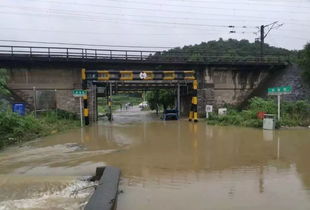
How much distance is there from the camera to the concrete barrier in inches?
248

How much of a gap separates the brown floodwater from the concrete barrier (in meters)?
0.29

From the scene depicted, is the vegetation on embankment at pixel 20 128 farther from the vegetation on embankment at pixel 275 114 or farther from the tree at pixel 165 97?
the tree at pixel 165 97

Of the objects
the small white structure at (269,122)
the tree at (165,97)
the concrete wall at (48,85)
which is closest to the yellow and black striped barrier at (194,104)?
the concrete wall at (48,85)

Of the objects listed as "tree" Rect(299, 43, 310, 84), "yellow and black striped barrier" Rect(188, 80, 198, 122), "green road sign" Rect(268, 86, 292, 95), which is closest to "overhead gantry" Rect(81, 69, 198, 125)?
"yellow and black striped barrier" Rect(188, 80, 198, 122)

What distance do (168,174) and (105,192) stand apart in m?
3.15

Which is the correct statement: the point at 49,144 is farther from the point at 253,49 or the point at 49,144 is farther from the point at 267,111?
the point at 253,49

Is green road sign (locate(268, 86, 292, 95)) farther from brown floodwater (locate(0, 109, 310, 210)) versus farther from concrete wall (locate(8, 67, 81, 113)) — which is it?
concrete wall (locate(8, 67, 81, 113))

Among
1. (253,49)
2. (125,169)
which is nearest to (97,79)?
(125,169)

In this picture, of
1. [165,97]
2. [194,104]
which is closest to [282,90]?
[194,104]

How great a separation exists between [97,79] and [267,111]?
1436cm

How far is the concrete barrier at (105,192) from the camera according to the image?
248 inches

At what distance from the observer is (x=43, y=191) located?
8094 millimetres

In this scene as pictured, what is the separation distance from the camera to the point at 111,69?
33.8 metres

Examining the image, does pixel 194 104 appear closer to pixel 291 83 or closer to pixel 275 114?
pixel 291 83
